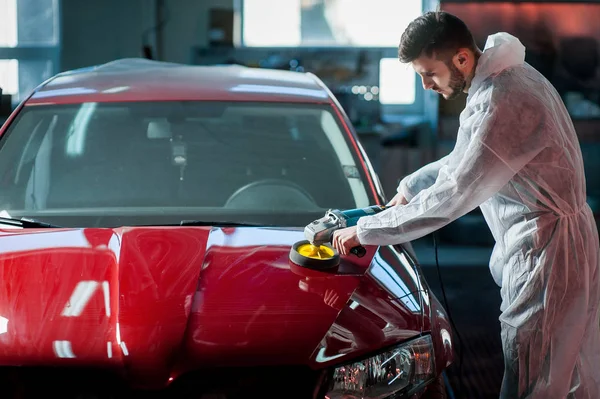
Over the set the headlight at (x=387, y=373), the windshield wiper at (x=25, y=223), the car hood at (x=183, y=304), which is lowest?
the headlight at (x=387, y=373)

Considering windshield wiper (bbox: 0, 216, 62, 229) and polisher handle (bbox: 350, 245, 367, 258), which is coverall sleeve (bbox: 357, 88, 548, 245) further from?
windshield wiper (bbox: 0, 216, 62, 229)

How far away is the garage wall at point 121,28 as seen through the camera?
8.66m

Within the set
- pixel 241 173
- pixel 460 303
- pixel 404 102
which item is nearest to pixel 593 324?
pixel 241 173

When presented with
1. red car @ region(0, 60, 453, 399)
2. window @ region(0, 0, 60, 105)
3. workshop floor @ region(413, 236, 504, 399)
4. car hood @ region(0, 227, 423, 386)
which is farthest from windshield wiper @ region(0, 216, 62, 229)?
window @ region(0, 0, 60, 105)

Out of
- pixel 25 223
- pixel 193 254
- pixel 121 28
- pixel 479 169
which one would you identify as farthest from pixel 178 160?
pixel 121 28

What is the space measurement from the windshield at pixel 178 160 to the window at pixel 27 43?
528 cm

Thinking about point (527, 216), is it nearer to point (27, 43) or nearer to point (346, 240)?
point (346, 240)

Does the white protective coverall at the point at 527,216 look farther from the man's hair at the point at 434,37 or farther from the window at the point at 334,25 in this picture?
the window at the point at 334,25

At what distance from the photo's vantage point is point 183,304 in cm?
205

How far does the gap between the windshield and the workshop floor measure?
104cm

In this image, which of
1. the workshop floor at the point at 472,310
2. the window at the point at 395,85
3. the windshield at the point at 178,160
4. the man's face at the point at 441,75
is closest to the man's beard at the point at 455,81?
the man's face at the point at 441,75

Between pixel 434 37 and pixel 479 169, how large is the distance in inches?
14.6

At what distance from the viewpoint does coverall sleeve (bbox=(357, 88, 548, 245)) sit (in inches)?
87.3

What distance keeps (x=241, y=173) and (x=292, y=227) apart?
1.71 ft
